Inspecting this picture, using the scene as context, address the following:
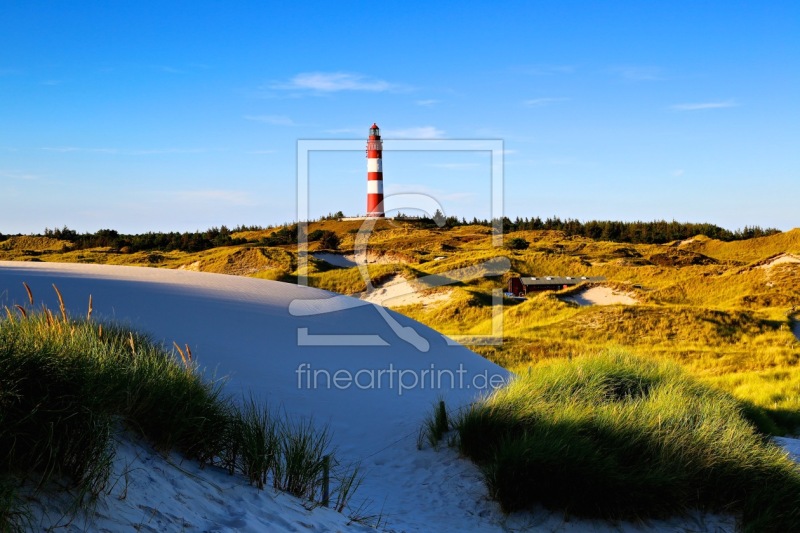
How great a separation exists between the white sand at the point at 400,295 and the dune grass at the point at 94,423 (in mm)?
19617

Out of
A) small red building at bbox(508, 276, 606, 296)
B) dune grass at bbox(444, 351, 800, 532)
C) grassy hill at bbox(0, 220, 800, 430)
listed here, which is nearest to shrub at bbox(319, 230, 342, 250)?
grassy hill at bbox(0, 220, 800, 430)

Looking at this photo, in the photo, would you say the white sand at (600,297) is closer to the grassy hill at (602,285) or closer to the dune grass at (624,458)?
the grassy hill at (602,285)

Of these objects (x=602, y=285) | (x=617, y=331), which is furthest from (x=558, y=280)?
(x=617, y=331)

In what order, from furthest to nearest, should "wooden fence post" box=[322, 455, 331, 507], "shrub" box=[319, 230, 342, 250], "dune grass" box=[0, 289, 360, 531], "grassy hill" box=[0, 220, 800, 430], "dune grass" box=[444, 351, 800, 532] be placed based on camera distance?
"shrub" box=[319, 230, 342, 250], "grassy hill" box=[0, 220, 800, 430], "dune grass" box=[444, 351, 800, 532], "wooden fence post" box=[322, 455, 331, 507], "dune grass" box=[0, 289, 360, 531]

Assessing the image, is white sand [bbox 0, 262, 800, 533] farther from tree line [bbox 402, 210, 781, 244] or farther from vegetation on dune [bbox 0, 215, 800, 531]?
tree line [bbox 402, 210, 781, 244]

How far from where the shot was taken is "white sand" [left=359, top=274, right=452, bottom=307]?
82.4 feet

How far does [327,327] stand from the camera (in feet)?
32.6

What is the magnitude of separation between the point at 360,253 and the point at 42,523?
29.6 m

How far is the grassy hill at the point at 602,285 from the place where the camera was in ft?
54.0

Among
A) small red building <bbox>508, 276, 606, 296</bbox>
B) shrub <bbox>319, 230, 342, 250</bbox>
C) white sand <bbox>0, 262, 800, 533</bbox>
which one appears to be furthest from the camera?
shrub <bbox>319, 230, 342, 250</bbox>

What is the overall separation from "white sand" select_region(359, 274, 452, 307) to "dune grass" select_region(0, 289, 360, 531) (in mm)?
19617

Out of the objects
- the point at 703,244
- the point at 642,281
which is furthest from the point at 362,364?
the point at 703,244

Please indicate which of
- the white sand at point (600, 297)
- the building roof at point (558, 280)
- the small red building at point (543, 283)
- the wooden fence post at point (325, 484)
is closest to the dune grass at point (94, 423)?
the wooden fence post at point (325, 484)

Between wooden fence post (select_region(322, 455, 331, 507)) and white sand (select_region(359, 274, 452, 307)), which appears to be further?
white sand (select_region(359, 274, 452, 307))
